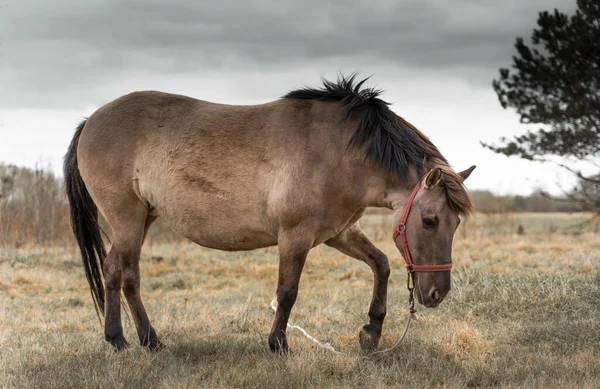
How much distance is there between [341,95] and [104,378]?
3047 mm

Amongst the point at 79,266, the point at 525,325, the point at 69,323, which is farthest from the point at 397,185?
the point at 79,266

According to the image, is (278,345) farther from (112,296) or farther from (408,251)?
(112,296)

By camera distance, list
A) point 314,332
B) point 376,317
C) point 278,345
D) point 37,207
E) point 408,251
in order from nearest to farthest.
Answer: point 408,251 → point 278,345 → point 376,317 → point 314,332 → point 37,207

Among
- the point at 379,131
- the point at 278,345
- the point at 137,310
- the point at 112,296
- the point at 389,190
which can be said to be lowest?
the point at 278,345

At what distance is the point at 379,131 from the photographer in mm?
4859

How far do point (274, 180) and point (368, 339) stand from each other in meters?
1.64

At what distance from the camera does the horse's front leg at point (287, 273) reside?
4789 millimetres

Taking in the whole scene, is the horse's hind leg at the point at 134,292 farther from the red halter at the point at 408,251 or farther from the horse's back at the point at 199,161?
the red halter at the point at 408,251

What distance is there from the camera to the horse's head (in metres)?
4.47

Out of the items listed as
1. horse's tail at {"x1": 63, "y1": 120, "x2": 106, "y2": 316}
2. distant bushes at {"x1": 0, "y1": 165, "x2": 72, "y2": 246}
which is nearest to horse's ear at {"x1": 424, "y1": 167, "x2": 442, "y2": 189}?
horse's tail at {"x1": 63, "y1": 120, "x2": 106, "y2": 316}

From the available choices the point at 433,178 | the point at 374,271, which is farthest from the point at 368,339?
the point at 433,178

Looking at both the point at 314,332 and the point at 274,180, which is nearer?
the point at 274,180

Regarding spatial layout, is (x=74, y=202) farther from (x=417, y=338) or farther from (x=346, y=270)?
(x=346, y=270)

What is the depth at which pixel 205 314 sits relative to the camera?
23.0ft
